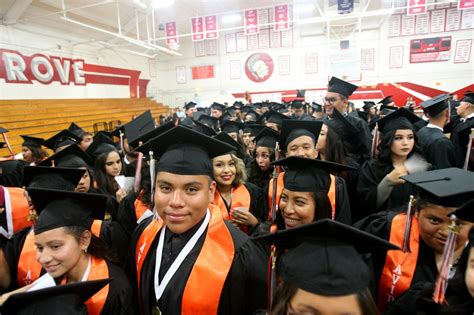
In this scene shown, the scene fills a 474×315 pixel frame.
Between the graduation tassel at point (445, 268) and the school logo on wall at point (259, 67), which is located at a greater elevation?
the school logo on wall at point (259, 67)

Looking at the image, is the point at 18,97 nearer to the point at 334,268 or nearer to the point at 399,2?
the point at 334,268

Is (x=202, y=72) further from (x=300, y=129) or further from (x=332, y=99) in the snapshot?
(x=300, y=129)

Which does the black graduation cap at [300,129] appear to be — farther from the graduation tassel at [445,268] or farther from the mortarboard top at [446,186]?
the graduation tassel at [445,268]

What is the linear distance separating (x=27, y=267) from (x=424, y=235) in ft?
8.12

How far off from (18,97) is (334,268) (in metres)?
15.0

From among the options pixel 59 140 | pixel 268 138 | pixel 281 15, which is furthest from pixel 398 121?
pixel 281 15

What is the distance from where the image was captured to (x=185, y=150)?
63.7 inches

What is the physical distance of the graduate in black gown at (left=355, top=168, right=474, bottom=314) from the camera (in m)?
1.37

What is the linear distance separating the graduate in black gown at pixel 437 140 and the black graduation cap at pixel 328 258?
2771 millimetres

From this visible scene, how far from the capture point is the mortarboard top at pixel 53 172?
2137 millimetres

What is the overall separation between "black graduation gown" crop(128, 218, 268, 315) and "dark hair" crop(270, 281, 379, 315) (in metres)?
0.42

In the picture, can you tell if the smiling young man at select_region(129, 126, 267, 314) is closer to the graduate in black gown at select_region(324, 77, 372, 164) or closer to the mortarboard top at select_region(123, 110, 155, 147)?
the mortarboard top at select_region(123, 110, 155, 147)

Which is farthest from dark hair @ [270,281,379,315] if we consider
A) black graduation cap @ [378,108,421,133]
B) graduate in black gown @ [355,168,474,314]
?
black graduation cap @ [378,108,421,133]

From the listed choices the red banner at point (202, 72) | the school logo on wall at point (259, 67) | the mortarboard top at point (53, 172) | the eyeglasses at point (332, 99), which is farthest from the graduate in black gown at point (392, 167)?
the red banner at point (202, 72)
